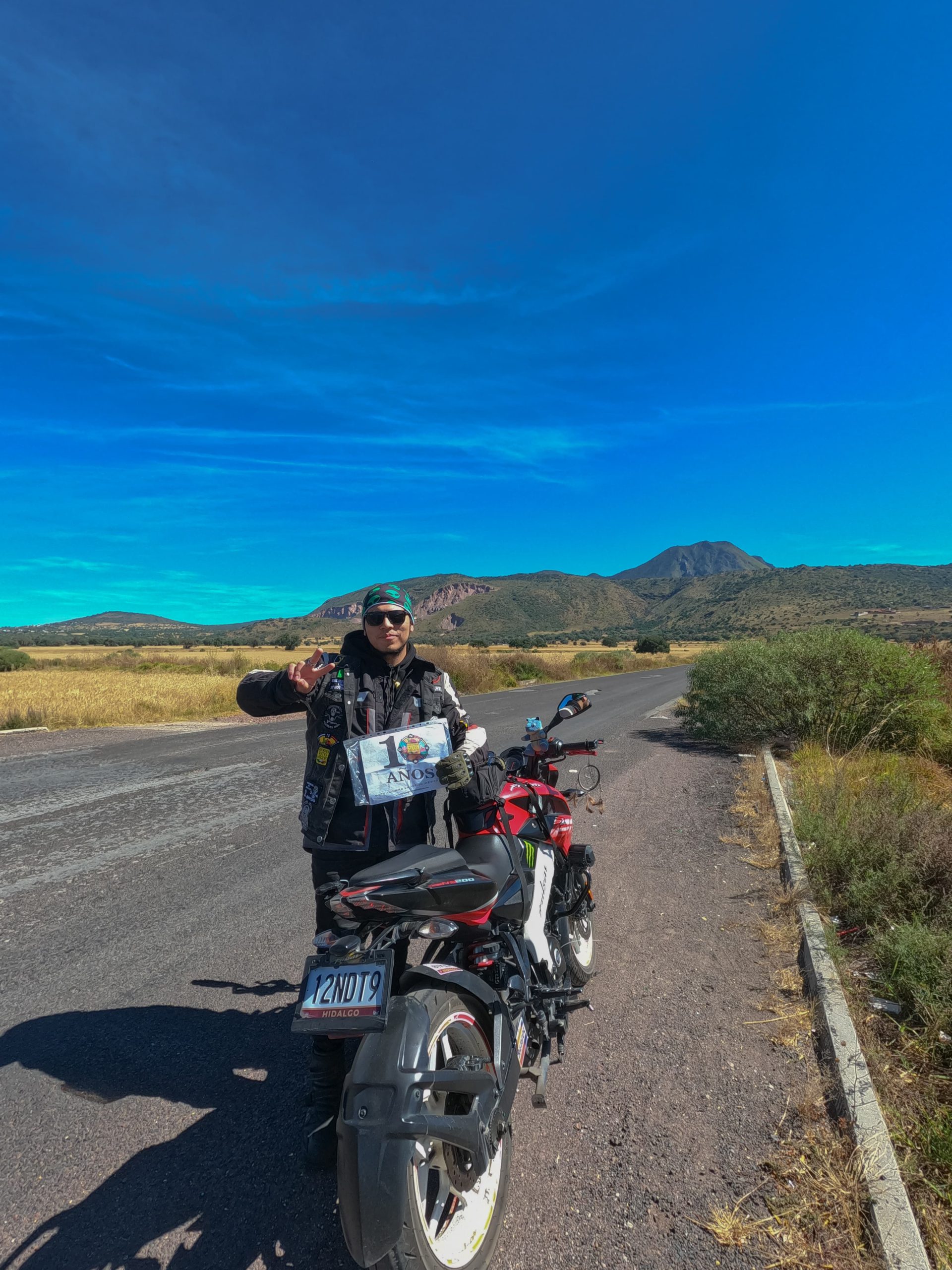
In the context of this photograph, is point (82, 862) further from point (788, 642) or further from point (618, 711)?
point (618, 711)

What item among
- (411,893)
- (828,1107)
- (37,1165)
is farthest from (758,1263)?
(37,1165)

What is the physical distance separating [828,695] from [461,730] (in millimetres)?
9925

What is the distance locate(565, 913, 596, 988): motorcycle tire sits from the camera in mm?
3613

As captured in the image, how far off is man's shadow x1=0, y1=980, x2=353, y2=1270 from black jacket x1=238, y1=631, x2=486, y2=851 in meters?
1.08

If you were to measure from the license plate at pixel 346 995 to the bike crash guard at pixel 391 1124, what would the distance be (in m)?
0.06

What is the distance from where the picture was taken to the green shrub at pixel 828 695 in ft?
32.6

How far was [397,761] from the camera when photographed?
257 centimetres

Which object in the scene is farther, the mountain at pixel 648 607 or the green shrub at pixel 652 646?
the mountain at pixel 648 607

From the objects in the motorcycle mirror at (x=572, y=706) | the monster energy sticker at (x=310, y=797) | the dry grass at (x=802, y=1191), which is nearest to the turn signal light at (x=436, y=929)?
the monster energy sticker at (x=310, y=797)

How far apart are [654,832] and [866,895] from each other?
2.76 m

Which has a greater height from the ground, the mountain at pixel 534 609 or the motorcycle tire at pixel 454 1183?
the mountain at pixel 534 609

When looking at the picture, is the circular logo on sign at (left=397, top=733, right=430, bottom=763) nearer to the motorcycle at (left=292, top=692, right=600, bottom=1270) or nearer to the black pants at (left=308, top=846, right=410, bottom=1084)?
the motorcycle at (left=292, top=692, right=600, bottom=1270)

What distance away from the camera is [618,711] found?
19484mm

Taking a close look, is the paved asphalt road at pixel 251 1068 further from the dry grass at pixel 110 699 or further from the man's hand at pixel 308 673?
the dry grass at pixel 110 699
